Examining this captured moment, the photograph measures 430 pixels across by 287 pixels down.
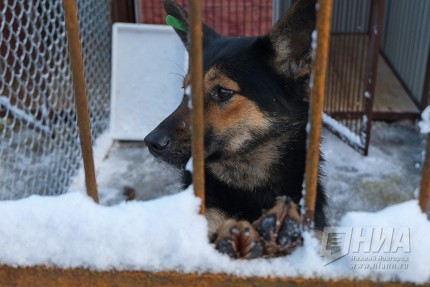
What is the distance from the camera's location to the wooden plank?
1.32m

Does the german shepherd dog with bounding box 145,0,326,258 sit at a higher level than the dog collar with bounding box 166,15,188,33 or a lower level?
lower

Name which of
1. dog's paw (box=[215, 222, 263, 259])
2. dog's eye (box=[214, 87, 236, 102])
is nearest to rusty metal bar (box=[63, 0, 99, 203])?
dog's paw (box=[215, 222, 263, 259])

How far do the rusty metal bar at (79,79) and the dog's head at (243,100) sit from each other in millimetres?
783

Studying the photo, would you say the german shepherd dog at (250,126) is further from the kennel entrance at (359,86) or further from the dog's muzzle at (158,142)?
the kennel entrance at (359,86)

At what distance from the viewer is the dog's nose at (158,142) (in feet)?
7.11

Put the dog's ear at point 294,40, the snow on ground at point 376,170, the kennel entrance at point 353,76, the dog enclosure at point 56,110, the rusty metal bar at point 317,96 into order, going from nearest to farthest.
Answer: the rusty metal bar at point 317,96 → the dog enclosure at point 56,110 → the dog's ear at point 294,40 → the snow on ground at point 376,170 → the kennel entrance at point 353,76

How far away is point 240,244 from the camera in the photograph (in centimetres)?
137

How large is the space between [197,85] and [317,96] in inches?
11.8

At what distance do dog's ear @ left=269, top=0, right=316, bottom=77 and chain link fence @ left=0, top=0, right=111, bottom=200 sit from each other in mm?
2088

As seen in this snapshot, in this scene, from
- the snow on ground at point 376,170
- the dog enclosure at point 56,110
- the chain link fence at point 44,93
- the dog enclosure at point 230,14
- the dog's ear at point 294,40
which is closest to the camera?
the dog enclosure at point 56,110

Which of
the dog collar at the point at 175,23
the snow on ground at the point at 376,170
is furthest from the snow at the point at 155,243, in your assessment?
the snow on ground at the point at 376,170

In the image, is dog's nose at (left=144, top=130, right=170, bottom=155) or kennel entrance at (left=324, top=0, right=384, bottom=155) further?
kennel entrance at (left=324, top=0, right=384, bottom=155)

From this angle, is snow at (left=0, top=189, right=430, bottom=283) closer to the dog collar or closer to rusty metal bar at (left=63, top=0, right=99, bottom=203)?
rusty metal bar at (left=63, top=0, right=99, bottom=203)

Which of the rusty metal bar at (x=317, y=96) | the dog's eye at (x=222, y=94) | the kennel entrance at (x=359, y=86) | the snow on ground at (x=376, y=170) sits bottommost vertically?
the snow on ground at (x=376, y=170)
